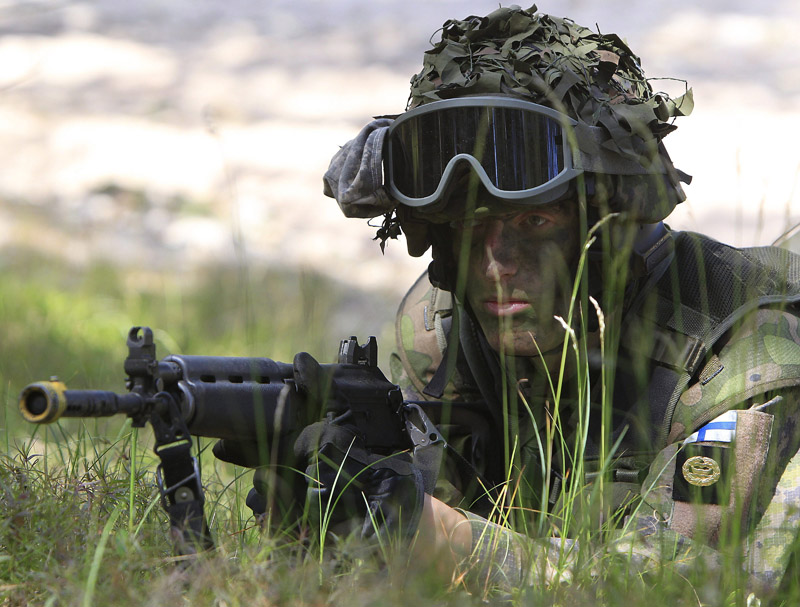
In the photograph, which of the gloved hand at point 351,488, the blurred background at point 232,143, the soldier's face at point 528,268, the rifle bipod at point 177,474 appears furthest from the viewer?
the blurred background at point 232,143

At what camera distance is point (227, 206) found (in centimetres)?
731

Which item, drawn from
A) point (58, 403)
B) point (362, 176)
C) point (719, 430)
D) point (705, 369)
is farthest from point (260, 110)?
point (58, 403)

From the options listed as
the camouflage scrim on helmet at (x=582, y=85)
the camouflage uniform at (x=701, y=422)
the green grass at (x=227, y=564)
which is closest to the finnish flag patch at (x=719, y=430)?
the camouflage uniform at (x=701, y=422)

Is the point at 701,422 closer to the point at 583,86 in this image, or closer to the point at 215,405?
the point at 583,86

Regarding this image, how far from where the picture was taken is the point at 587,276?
3.23 metres

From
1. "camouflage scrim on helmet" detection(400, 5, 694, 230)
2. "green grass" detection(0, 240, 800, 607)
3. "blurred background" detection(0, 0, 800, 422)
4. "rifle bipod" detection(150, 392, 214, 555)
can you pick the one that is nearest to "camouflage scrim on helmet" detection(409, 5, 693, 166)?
"camouflage scrim on helmet" detection(400, 5, 694, 230)

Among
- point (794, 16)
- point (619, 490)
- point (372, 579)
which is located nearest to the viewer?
point (372, 579)

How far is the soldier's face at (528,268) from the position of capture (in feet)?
10.8

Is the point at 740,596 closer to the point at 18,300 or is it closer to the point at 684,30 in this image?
the point at 18,300

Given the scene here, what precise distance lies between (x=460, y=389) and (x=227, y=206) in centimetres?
387

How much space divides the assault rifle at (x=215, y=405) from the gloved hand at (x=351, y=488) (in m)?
0.10

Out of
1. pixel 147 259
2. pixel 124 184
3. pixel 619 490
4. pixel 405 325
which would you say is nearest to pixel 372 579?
pixel 619 490

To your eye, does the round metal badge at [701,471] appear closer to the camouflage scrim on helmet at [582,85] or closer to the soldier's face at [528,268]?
the soldier's face at [528,268]

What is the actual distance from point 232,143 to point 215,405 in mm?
7311
